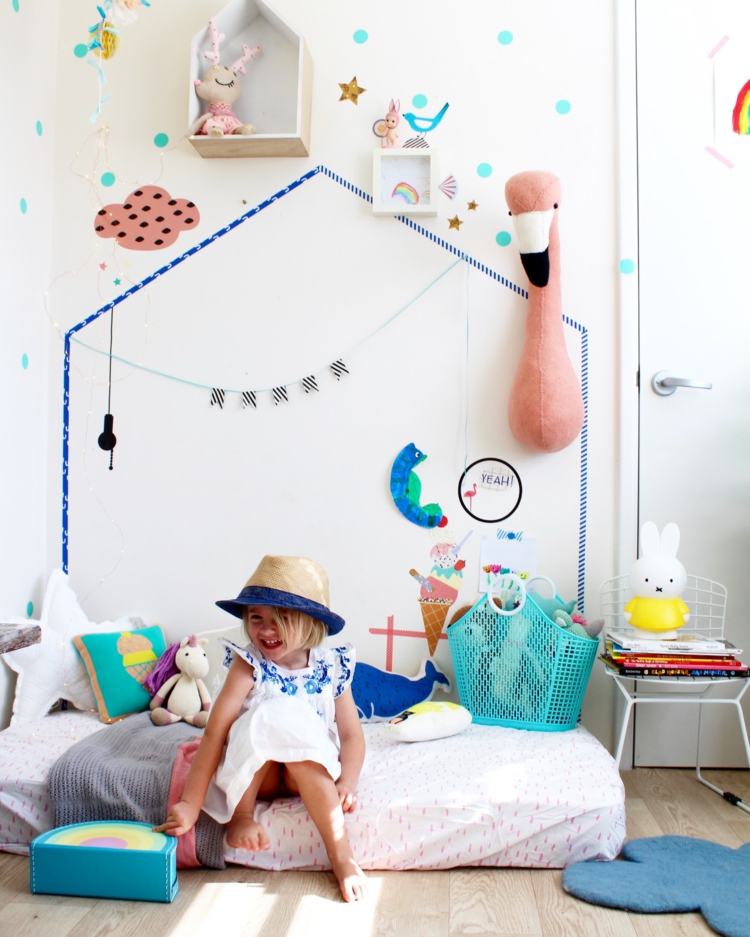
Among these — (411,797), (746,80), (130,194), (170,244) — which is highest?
(746,80)

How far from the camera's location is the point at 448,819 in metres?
1.58

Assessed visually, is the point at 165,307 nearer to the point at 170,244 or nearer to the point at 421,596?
the point at 170,244

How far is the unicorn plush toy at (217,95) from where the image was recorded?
2.18 meters

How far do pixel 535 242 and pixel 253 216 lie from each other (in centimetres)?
81

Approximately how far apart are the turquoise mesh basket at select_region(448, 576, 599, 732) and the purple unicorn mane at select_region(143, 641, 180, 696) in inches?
28.9

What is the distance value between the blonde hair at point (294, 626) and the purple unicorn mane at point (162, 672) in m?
0.52

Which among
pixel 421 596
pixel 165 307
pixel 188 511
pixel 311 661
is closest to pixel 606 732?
pixel 421 596

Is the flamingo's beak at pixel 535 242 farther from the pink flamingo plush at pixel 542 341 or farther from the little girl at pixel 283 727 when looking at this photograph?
the little girl at pixel 283 727

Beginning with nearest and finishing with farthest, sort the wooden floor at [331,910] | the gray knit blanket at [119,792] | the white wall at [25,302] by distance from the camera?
1. the wooden floor at [331,910]
2. the gray knit blanket at [119,792]
3. the white wall at [25,302]

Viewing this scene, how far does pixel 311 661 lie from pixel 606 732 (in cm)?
96

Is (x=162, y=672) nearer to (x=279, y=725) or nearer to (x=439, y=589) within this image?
(x=279, y=725)

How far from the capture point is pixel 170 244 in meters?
2.32

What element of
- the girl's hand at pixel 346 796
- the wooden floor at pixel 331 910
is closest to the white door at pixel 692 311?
the wooden floor at pixel 331 910

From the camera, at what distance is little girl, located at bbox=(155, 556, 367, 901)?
5.04ft
